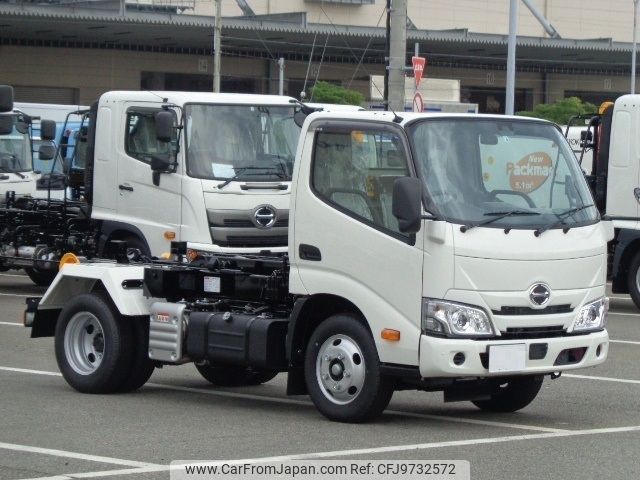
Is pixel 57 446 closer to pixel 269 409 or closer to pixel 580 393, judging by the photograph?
pixel 269 409

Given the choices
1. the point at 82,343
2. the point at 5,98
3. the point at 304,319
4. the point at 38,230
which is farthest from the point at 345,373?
the point at 38,230

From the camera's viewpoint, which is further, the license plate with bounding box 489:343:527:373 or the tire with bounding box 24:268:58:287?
the tire with bounding box 24:268:58:287

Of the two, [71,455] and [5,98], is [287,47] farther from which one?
[71,455]

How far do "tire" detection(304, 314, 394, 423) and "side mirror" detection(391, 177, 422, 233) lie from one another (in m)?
0.92

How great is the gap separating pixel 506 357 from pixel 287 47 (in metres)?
44.1

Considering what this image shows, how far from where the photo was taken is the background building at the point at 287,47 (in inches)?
1884

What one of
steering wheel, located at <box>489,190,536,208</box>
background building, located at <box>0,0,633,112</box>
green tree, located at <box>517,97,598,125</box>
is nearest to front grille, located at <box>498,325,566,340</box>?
steering wheel, located at <box>489,190,536,208</box>

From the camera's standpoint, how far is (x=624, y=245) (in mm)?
19375

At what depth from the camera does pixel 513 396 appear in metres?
11.0

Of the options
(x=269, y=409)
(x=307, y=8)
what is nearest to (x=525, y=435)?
(x=269, y=409)

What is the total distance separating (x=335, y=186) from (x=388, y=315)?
111 centimetres

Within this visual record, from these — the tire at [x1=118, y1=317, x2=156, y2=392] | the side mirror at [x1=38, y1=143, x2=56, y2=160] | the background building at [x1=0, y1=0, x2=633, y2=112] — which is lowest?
the tire at [x1=118, y1=317, x2=156, y2=392]

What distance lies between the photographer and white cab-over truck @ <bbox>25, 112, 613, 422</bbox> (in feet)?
31.6

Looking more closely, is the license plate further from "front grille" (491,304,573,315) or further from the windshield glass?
the windshield glass
